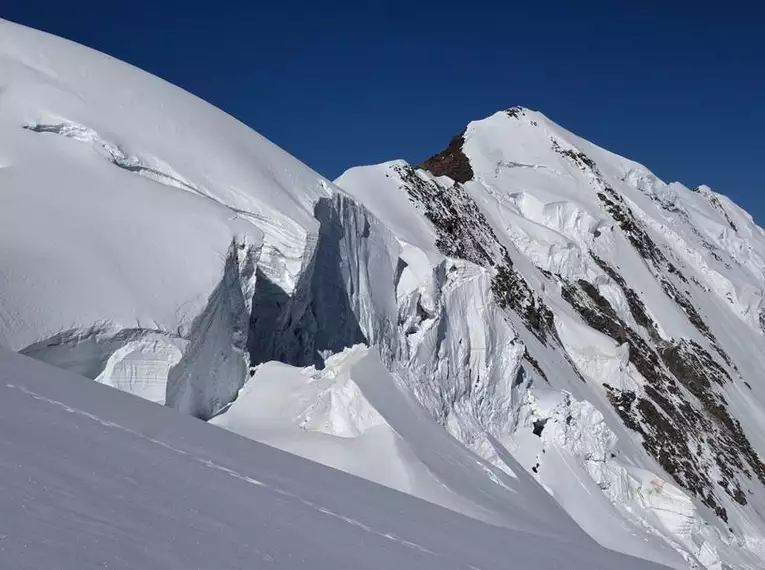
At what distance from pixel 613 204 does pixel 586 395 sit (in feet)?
82.1

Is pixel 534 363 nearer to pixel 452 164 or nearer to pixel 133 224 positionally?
pixel 133 224

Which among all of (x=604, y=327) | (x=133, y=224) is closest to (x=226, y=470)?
(x=133, y=224)

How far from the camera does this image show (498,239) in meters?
37.2

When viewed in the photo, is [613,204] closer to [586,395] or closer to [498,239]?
[498,239]

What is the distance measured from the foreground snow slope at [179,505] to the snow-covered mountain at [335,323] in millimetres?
1839

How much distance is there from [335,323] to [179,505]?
11392mm

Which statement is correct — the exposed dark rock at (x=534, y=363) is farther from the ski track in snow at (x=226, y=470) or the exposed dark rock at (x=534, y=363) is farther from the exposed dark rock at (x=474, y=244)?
the ski track in snow at (x=226, y=470)

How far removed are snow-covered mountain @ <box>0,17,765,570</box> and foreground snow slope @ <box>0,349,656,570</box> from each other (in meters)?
1.84

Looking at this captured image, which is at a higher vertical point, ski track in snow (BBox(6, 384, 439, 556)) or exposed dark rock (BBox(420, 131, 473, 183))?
exposed dark rock (BBox(420, 131, 473, 183))

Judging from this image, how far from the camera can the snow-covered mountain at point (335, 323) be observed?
8.18 meters

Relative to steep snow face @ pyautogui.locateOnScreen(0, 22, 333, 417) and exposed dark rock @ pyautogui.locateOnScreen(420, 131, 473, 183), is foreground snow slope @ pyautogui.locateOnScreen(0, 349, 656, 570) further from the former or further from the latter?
exposed dark rock @ pyautogui.locateOnScreen(420, 131, 473, 183)

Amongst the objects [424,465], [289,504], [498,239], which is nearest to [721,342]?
[498,239]

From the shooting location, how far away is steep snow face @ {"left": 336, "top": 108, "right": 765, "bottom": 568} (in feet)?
65.2

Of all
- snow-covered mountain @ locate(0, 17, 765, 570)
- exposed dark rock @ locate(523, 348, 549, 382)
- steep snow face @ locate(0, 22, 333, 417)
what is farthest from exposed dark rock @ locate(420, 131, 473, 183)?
steep snow face @ locate(0, 22, 333, 417)
